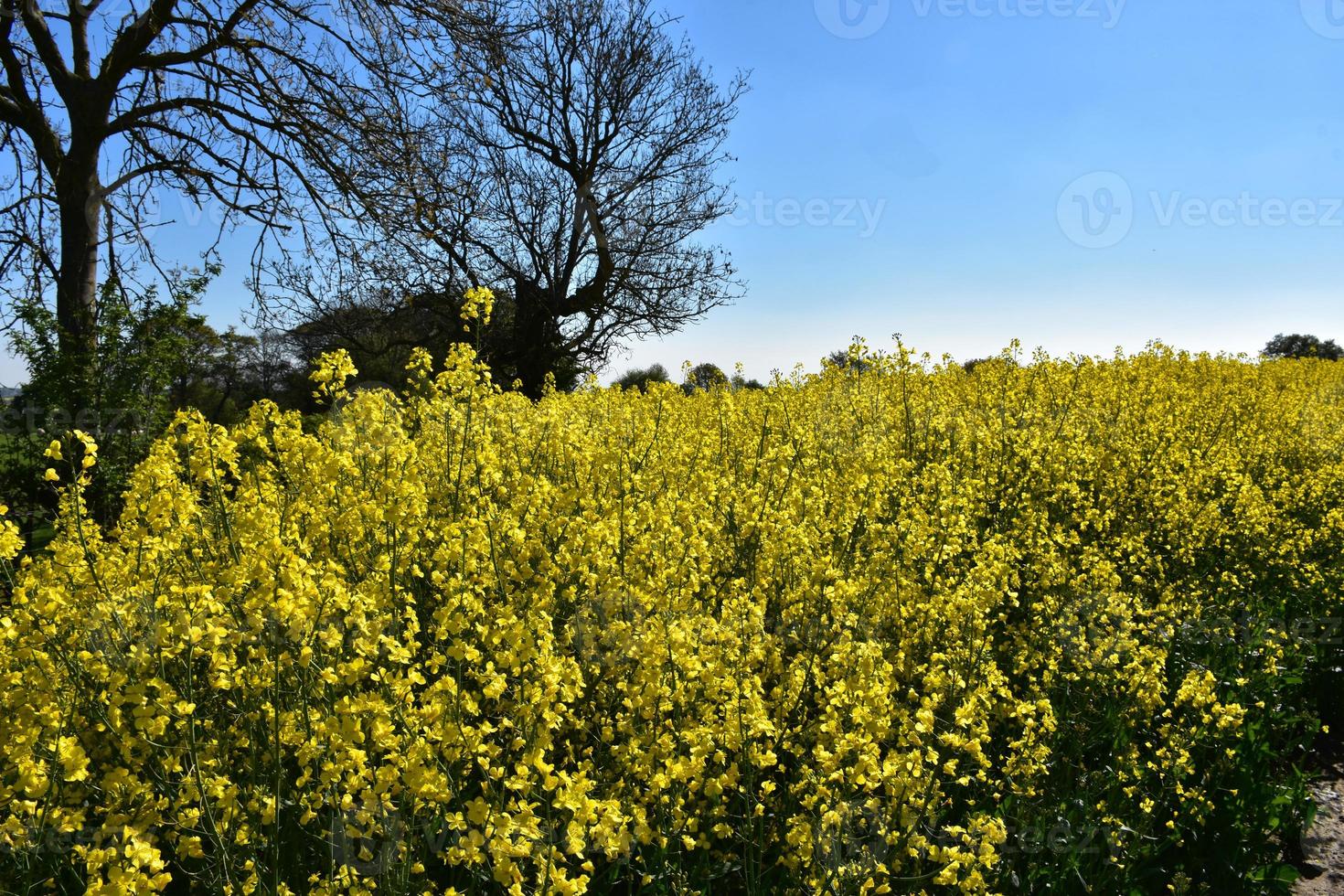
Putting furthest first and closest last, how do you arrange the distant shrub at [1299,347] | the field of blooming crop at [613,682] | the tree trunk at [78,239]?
the distant shrub at [1299,347] < the tree trunk at [78,239] < the field of blooming crop at [613,682]

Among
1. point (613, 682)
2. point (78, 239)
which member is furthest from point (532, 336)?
point (613, 682)

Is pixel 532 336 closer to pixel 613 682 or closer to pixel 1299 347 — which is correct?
pixel 613 682

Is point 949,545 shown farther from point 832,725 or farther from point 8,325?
point 8,325

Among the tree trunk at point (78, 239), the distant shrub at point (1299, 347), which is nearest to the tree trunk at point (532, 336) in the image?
the tree trunk at point (78, 239)

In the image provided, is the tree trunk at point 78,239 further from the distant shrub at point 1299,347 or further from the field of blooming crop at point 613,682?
the distant shrub at point 1299,347

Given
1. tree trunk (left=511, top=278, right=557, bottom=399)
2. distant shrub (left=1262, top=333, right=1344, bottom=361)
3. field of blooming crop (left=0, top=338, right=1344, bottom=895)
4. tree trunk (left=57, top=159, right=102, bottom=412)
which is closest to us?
field of blooming crop (left=0, top=338, right=1344, bottom=895)

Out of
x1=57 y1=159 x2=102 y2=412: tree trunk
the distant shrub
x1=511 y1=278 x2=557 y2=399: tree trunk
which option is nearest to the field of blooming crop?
x1=57 y1=159 x2=102 y2=412: tree trunk

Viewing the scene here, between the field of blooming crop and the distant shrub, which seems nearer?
the field of blooming crop

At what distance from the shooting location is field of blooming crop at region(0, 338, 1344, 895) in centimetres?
232

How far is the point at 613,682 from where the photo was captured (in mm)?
3180

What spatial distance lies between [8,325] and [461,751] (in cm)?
852

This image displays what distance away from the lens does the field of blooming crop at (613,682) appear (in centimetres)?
232

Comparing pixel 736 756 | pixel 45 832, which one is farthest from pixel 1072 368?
pixel 45 832

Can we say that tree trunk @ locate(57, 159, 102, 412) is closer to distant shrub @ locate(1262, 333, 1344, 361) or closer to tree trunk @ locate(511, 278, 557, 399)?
tree trunk @ locate(511, 278, 557, 399)
